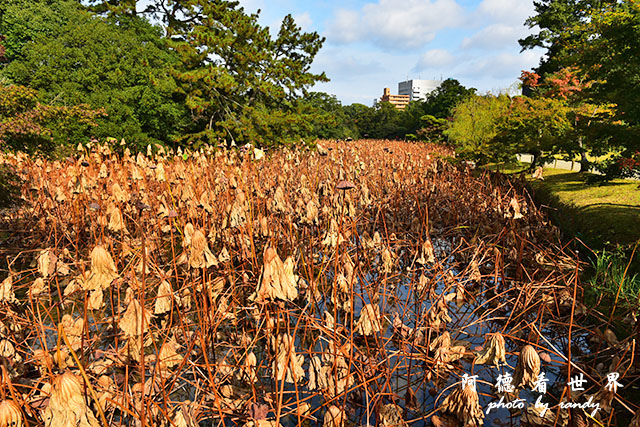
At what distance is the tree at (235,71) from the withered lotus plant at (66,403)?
9742 millimetres

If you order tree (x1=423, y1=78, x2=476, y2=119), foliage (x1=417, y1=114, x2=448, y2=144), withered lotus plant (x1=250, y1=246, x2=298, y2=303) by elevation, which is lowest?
withered lotus plant (x1=250, y1=246, x2=298, y2=303)

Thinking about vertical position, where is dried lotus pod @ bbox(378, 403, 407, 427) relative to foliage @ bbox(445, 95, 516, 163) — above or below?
below

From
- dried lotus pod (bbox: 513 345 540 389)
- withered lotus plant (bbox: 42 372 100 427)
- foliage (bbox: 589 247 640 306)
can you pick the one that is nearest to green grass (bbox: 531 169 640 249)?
foliage (bbox: 589 247 640 306)

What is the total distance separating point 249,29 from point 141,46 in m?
3.18

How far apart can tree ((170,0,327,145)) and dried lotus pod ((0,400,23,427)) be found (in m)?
9.71

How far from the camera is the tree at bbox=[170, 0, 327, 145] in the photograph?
10641 millimetres

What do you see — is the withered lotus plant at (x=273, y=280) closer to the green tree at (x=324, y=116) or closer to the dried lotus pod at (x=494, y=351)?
the dried lotus pod at (x=494, y=351)

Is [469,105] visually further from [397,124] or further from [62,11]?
[397,124]

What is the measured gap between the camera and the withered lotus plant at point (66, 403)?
3.49 ft

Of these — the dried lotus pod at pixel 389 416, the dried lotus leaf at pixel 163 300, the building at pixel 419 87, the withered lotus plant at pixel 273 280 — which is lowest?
the dried lotus pod at pixel 389 416

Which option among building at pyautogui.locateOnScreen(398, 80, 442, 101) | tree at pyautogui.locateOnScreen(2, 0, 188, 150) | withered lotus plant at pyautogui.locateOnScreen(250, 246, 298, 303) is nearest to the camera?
withered lotus plant at pyautogui.locateOnScreen(250, 246, 298, 303)

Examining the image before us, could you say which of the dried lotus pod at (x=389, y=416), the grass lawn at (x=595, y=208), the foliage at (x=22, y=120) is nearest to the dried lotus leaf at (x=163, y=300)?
the dried lotus pod at (x=389, y=416)

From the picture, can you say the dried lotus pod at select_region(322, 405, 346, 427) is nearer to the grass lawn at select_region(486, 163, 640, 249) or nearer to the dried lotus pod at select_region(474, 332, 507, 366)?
the dried lotus pod at select_region(474, 332, 507, 366)

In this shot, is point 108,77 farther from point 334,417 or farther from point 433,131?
point 433,131
